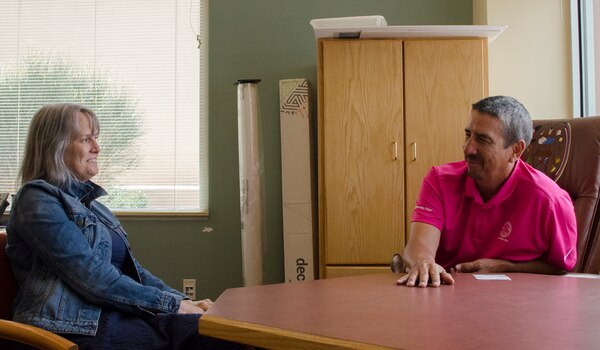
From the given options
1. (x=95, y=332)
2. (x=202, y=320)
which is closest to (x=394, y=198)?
(x=95, y=332)

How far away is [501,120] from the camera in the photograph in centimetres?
200

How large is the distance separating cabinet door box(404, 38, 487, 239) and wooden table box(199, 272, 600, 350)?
1.72 meters

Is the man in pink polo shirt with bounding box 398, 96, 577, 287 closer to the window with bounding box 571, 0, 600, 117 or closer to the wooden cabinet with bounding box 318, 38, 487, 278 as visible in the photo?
the wooden cabinet with bounding box 318, 38, 487, 278

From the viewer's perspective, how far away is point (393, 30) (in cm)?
302

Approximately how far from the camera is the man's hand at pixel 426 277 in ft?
4.57

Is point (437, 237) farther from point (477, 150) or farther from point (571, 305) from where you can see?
point (571, 305)

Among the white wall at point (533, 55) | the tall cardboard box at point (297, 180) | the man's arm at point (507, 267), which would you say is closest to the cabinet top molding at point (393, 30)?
the white wall at point (533, 55)

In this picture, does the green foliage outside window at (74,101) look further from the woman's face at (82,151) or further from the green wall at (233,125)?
the woman's face at (82,151)

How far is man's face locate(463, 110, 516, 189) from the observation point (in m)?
1.97

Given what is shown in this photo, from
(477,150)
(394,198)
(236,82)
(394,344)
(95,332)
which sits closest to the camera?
(394,344)

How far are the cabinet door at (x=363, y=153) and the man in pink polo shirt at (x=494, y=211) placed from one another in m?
0.98

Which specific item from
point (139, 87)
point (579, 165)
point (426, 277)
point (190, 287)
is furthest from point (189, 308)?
point (139, 87)

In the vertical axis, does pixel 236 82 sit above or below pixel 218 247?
above

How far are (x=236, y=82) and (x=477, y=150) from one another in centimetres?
191
